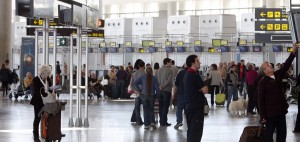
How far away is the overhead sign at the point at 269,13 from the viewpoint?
111 ft

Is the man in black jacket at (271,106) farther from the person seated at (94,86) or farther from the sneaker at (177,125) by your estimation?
the person seated at (94,86)

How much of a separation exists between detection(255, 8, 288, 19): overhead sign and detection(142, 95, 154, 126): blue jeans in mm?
13758

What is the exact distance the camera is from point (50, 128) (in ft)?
53.6

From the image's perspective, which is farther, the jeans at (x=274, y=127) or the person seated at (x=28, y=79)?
the person seated at (x=28, y=79)

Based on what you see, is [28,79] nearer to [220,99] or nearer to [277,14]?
[220,99]

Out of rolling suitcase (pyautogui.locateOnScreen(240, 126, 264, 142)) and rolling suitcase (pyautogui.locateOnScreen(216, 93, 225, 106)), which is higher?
rolling suitcase (pyautogui.locateOnScreen(240, 126, 264, 142))

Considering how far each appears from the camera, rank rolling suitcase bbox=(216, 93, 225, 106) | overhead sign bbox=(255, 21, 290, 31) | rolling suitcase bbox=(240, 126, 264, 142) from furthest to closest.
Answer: overhead sign bbox=(255, 21, 290, 31) → rolling suitcase bbox=(216, 93, 225, 106) → rolling suitcase bbox=(240, 126, 264, 142)

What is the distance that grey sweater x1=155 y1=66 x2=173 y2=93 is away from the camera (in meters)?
22.0

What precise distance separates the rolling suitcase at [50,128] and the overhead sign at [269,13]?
1898 centimetres

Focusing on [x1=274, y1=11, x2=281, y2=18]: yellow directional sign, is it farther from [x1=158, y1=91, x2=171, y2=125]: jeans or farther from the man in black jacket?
the man in black jacket

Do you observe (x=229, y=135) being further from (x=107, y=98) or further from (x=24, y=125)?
(x=107, y=98)

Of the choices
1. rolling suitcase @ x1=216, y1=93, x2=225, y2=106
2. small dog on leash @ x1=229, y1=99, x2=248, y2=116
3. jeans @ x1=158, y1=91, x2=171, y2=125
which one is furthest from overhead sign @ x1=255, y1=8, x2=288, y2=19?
jeans @ x1=158, y1=91, x2=171, y2=125

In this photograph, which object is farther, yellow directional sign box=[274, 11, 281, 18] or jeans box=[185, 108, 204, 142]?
yellow directional sign box=[274, 11, 281, 18]

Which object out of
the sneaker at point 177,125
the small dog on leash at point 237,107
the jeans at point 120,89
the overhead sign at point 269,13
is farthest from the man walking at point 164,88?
the jeans at point 120,89
